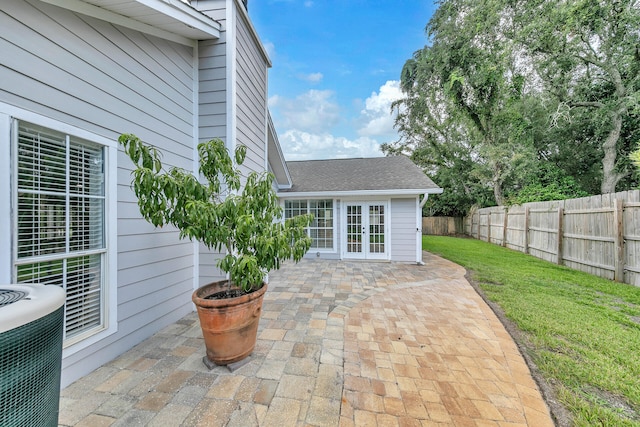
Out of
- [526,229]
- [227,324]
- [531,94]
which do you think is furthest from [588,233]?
[531,94]

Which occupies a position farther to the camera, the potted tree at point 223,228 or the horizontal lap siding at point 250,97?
the horizontal lap siding at point 250,97

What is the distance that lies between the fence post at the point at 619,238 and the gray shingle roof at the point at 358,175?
337 cm

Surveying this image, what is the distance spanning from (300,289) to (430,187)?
15.1 feet

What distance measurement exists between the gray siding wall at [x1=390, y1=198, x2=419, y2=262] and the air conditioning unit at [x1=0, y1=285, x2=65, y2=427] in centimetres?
707

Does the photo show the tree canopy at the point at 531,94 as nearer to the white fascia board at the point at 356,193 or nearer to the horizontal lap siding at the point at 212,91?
the white fascia board at the point at 356,193

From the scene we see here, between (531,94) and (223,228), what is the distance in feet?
52.4

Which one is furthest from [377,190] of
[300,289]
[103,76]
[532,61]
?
[532,61]

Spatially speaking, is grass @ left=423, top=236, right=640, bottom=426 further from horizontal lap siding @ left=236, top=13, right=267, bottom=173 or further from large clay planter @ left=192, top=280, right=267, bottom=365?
horizontal lap siding @ left=236, top=13, right=267, bottom=173

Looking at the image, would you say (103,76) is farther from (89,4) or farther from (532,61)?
(532,61)

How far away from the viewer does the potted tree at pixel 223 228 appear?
2078mm

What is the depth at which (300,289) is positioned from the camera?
464 centimetres

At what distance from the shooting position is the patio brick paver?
1.75 metres

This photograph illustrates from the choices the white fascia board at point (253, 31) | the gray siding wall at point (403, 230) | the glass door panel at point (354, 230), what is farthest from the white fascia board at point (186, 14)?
the gray siding wall at point (403, 230)

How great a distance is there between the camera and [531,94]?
11.9 metres
